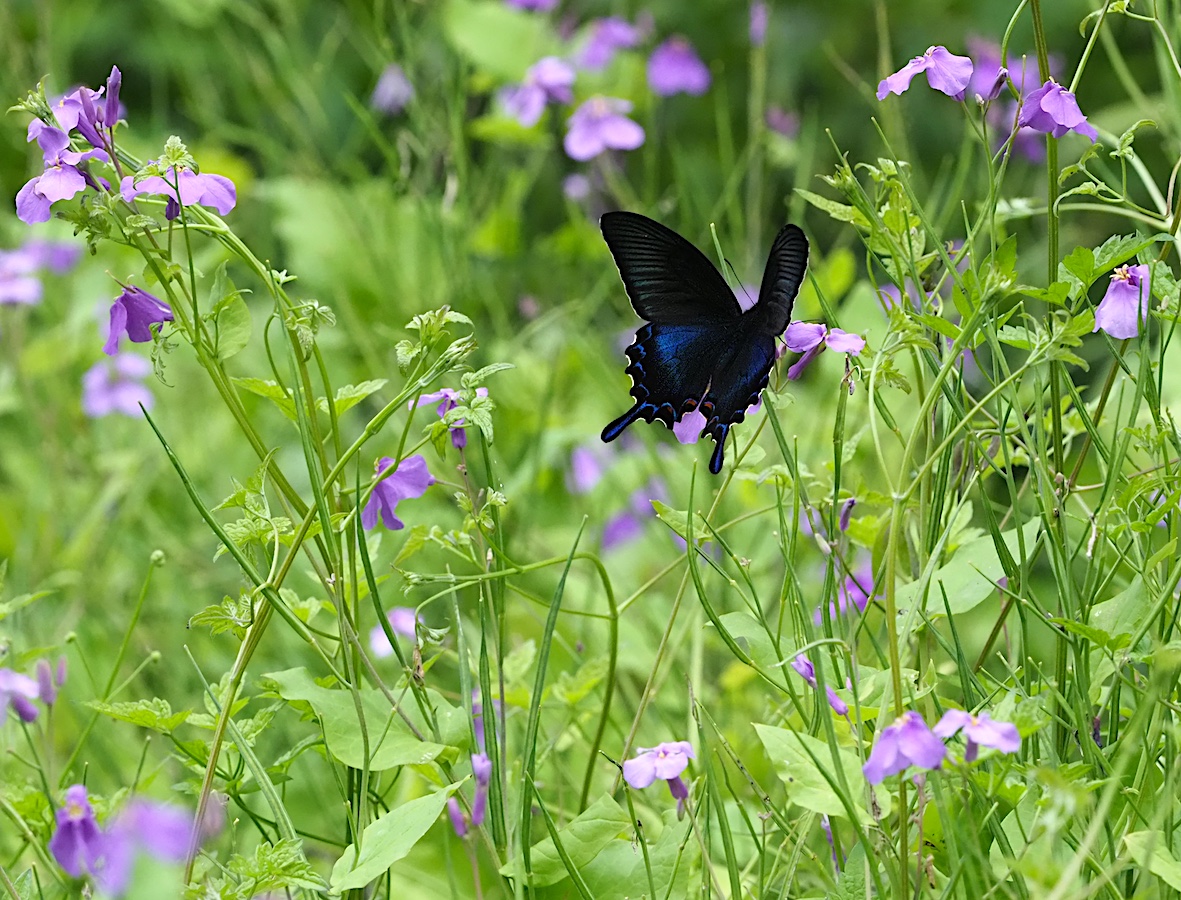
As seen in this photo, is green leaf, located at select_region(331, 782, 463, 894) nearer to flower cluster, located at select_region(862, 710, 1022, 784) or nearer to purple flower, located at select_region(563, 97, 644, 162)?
flower cluster, located at select_region(862, 710, 1022, 784)

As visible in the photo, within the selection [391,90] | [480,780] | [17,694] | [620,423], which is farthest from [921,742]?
[391,90]

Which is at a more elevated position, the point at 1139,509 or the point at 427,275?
the point at 427,275

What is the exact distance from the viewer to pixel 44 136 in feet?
2.12

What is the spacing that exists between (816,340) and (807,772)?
24cm

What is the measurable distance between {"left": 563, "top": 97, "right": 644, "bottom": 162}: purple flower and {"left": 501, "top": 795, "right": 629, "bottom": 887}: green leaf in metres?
0.91

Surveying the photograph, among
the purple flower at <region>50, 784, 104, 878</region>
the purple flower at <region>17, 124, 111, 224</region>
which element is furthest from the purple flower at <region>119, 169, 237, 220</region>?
the purple flower at <region>50, 784, 104, 878</region>

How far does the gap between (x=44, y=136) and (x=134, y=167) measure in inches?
2.2

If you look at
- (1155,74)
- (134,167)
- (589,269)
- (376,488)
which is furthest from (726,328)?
(1155,74)

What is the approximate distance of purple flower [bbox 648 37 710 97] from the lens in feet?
6.21

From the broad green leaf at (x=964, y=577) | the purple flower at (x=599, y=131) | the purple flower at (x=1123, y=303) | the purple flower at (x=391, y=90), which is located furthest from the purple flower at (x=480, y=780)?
the purple flower at (x=391, y=90)

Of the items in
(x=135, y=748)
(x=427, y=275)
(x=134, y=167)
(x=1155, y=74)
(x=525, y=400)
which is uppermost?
(x=1155, y=74)

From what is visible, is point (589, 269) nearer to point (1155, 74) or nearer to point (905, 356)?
point (905, 356)

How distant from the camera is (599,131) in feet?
4.98

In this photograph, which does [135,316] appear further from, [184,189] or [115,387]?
[115,387]
